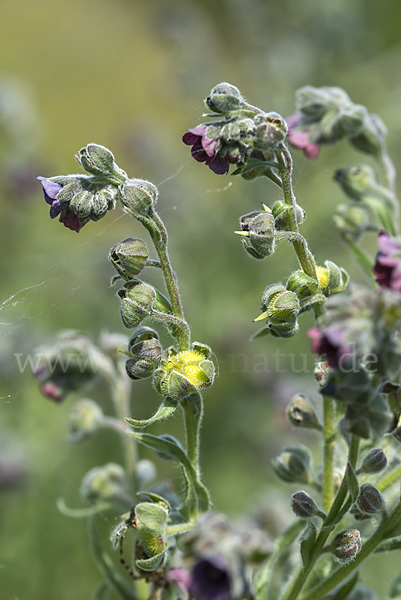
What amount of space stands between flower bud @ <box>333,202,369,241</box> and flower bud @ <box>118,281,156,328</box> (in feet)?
4.83

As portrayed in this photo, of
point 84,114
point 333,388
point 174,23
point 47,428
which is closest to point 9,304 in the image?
point 333,388

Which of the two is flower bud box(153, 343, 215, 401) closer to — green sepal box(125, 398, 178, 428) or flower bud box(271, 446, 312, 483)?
green sepal box(125, 398, 178, 428)

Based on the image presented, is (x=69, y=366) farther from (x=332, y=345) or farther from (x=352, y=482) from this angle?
(x=332, y=345)

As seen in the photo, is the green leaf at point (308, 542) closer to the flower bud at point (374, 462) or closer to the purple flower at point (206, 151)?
the flower bud at point (374, 462)

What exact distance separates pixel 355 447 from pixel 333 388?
279 mm

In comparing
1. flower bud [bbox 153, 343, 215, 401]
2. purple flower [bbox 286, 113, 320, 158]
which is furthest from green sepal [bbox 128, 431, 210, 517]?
purple flower [bbox 286, 113, 320, 158]

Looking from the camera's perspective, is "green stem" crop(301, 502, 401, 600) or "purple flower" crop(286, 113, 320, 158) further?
"purple flower" crop(286, 113, 320, 158)

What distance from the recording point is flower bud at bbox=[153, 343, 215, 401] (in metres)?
1.83

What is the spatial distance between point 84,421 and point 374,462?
140 centimetres

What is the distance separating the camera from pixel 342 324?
4.50 ft

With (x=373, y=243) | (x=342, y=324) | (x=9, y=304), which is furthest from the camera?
(x=373, y=243)

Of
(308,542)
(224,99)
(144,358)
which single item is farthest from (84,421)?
(224,99)

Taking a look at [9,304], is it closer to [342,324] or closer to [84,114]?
[342,324]

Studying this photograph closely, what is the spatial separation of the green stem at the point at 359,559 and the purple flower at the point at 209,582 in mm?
732
